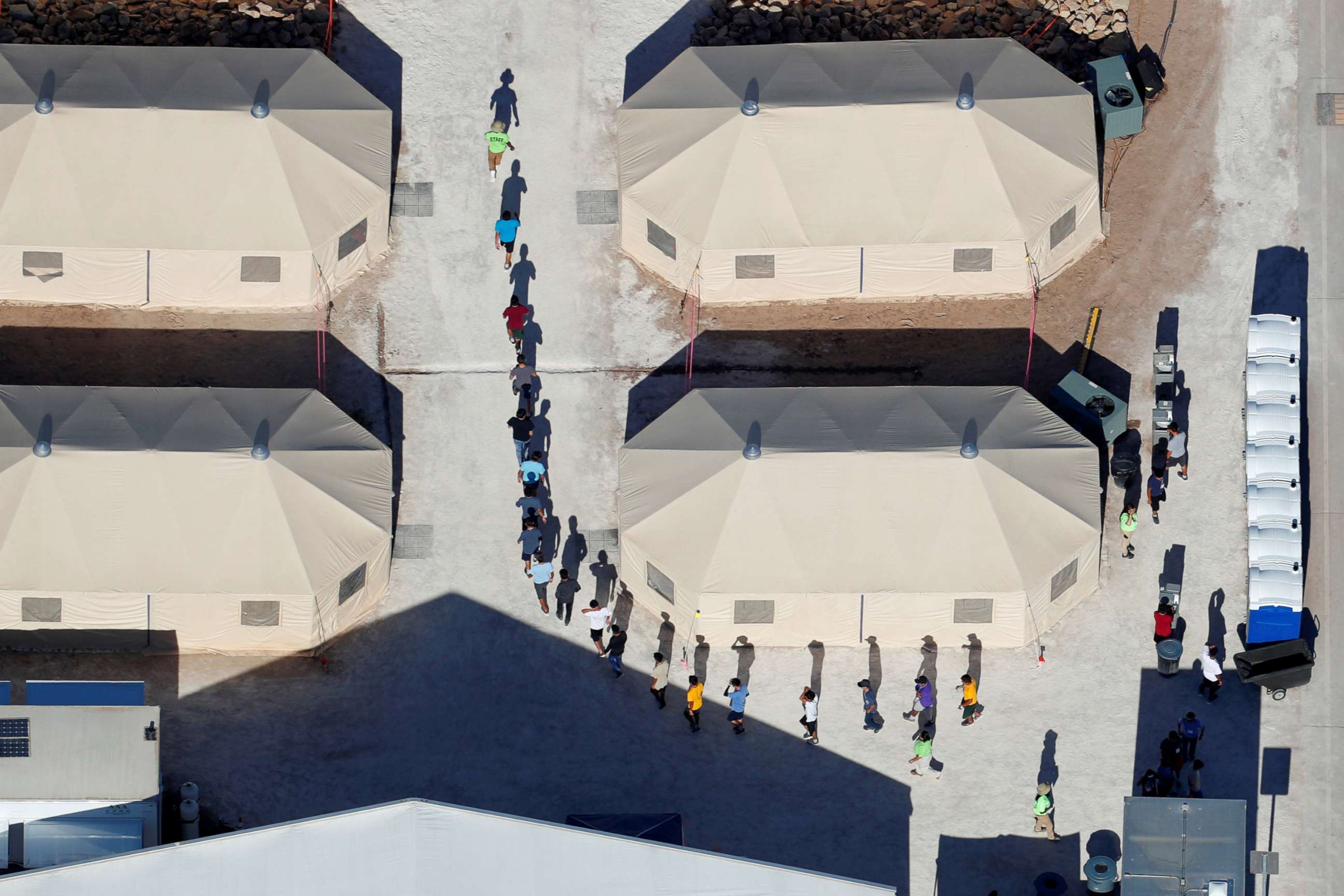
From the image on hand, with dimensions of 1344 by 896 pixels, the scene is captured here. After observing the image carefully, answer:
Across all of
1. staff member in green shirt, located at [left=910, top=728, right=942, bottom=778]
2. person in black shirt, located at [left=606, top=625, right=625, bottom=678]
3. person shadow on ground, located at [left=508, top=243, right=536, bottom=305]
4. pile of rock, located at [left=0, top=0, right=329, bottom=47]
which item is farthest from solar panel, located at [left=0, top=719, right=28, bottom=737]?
staff member in green shirt, located at [left=910, top=728, right=942, bottom=778]

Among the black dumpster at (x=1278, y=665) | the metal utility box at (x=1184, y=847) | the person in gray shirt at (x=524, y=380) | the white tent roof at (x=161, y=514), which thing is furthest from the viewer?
the person in gray shirt at (x=524, y=380)

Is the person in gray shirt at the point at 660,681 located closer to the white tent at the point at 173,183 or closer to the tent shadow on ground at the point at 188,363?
the tent shadow on ground at the point at 188,363

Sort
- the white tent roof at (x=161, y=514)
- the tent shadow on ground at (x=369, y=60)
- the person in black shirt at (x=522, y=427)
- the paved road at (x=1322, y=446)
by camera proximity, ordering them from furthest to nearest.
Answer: the tent shadow on ground at (x=369, y=60), the person in black shirt at (x=522, y=427), the paved road at (x=1322, y=446), the white tent roof at (x=161, y=514)

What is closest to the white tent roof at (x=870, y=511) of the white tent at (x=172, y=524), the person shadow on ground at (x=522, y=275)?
the person shadow on ground at (x=522, y=275)

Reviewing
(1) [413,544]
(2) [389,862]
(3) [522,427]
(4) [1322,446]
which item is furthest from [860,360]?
(2) [389,862]

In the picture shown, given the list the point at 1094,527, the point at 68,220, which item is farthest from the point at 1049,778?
the point at 68,220

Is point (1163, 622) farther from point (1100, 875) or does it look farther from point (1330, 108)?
point (1330, 108)

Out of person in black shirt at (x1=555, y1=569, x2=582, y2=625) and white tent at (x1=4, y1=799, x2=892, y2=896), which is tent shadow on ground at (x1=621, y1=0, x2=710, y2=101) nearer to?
person in black shirt at (x1=555, y1=569, x2=582, y2=625)
